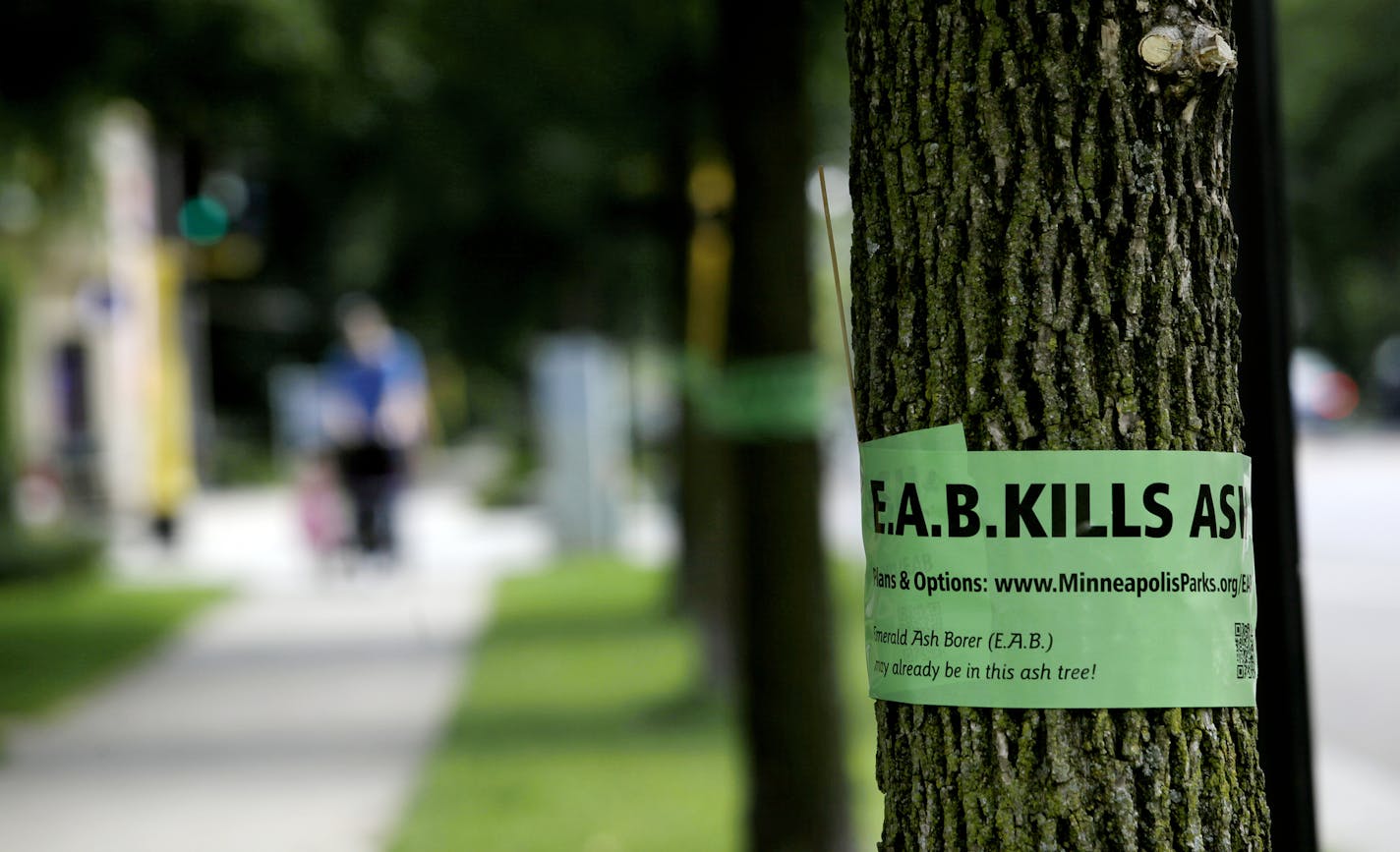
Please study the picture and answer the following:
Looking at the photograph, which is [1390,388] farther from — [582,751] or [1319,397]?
[582,751]

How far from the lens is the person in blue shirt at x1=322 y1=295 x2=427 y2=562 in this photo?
1186cm

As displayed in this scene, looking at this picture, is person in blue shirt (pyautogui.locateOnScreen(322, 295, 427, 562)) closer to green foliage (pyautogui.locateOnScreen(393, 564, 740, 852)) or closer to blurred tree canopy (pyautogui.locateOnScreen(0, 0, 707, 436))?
green foliage (pyautogui.locateOnScreen(393, 564, 740, 852))

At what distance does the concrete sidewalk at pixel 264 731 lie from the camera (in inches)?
263

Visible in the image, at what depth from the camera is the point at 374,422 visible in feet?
40.3

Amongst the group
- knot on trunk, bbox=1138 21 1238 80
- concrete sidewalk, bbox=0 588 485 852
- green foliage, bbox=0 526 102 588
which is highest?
knot on trunk, bbox=1138 21 1238 80

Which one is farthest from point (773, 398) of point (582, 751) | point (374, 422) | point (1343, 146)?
point (1343, 146)

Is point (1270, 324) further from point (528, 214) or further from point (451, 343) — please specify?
point (451, 343)

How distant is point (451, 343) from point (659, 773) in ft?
39.4

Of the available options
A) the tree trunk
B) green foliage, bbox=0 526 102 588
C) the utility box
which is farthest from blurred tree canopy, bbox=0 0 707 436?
green foliage, bbox=0 526 102 588

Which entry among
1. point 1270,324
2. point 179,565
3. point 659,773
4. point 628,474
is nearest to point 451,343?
point 179,565

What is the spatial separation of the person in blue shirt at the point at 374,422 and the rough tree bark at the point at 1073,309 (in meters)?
9.90

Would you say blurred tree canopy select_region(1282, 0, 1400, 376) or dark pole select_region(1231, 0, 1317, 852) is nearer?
dark pole select_region(1231, 0, 1317, 852)

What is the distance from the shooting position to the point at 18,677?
1080 centimetres

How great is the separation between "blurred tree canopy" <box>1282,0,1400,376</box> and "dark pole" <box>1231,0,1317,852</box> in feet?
91.2
